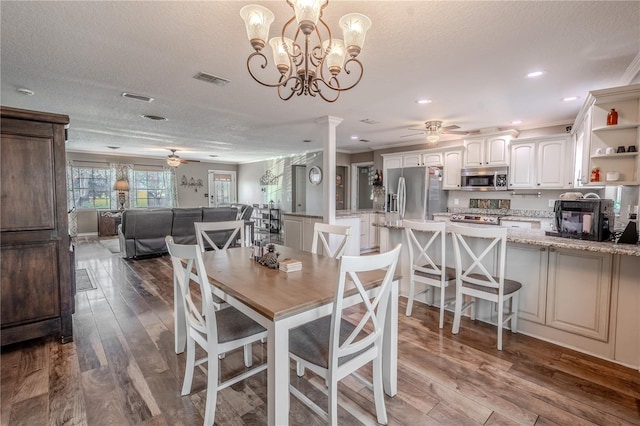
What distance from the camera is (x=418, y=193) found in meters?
5.90

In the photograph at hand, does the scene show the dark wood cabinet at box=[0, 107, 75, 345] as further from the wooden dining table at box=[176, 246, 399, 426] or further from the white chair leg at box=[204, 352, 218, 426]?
the white chair leg at box=[204, 352, 218, 426]

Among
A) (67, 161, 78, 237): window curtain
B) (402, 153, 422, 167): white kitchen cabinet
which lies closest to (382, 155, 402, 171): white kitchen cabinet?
(402, 153, 422, 167): white kitchen cabinet

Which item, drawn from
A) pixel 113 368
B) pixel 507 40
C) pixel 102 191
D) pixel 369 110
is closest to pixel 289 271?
pixel 113 368

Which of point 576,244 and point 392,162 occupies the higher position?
point 392,162

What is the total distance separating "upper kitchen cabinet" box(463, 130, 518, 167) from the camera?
200 inches

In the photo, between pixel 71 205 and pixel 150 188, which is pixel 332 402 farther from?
pixel 150 188

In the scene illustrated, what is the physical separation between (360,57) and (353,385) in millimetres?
2494

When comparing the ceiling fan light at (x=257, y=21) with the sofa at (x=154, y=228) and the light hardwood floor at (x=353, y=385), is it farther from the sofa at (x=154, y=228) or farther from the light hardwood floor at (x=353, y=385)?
the sofa at (x=154, y=228)

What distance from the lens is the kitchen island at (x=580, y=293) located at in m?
2.21

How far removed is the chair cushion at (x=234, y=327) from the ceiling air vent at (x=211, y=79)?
2.20 metres

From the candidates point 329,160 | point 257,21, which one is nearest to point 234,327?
point 257,21

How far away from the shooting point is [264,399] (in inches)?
73.4

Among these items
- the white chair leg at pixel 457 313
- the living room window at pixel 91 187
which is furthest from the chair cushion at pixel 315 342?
the living room window at pixel 91 187

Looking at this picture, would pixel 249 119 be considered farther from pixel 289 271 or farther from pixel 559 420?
pixel 559 420
